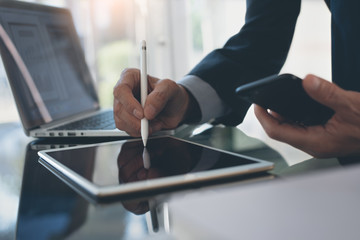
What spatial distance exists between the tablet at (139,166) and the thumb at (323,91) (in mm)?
101

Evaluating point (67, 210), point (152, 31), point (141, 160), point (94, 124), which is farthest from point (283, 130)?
point (152, 31)

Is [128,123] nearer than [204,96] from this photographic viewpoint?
Yes

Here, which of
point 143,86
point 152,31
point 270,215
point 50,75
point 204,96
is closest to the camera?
→ point 270,215

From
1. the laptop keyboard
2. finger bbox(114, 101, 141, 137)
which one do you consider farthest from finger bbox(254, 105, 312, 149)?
the laptop keyboard

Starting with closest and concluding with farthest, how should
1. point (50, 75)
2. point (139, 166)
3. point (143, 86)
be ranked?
1. point (139, 166)
2. point (143, 86)
3. point (50, 75)

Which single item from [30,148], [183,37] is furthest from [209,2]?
[30,148]

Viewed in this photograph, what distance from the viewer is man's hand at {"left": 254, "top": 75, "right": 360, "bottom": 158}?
41cm

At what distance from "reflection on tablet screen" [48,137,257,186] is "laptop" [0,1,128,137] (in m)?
0.17

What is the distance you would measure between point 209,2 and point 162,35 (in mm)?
417

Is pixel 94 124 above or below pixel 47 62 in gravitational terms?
below

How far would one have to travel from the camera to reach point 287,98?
17.2 inches

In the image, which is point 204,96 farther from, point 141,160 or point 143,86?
point 141,160

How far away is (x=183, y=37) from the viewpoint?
2.38 m

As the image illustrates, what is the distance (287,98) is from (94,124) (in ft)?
1.44
